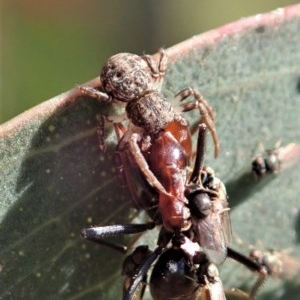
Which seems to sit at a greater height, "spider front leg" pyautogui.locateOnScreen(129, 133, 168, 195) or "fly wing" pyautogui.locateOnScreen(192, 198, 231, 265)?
"spider front leg" pyautogui.locateOnScreen(129, 133, 168, 195)

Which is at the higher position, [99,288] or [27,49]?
[27,49]

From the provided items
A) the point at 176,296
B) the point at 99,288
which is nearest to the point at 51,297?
the point at 99,288

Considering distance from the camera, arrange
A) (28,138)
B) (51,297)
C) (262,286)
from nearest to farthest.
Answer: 1. (28,138)
2. (51,297)
3. (262,286)

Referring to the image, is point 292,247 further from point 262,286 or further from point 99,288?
point 99,288

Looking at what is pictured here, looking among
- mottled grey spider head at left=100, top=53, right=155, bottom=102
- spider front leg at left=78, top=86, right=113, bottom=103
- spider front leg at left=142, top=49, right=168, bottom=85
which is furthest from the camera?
mottled grey spider head at left=100, top=53, right=155, bottom=102

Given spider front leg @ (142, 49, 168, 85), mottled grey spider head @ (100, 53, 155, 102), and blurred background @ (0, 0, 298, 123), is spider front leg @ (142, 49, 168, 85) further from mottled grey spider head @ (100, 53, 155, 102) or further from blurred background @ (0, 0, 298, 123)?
blurred background @ (0, 0, 298, 123)

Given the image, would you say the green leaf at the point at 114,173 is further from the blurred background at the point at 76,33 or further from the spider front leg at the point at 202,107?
the blurred background at the point at 76,33

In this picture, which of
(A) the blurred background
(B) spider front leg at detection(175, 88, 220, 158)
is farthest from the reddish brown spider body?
(A) the blurred background

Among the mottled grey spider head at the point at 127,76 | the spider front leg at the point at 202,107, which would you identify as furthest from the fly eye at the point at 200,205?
the mottled grey spider head at the point at 127,76
